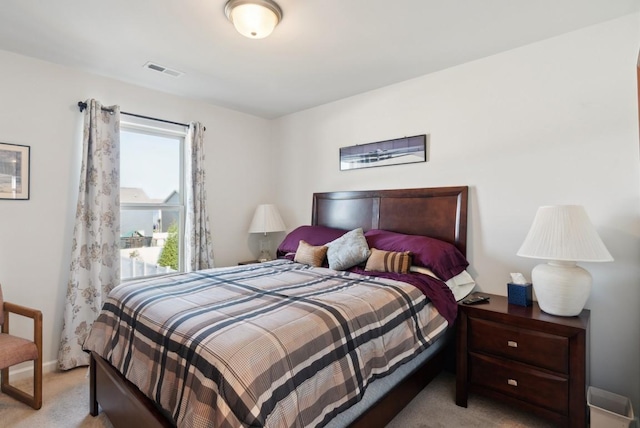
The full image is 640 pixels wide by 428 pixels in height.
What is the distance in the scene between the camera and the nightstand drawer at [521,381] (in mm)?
1826

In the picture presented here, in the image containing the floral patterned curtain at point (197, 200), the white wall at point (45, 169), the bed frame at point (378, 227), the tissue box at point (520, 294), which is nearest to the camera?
the bed frame at point (378, 227)

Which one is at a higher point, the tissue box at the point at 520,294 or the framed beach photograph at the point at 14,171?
the framed beach photograph at the point at 14,171

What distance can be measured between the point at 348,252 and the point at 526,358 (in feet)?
4.56

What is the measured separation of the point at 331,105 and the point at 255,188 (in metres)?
1.44

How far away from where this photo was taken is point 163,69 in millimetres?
2791

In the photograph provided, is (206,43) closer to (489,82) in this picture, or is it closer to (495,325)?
(489,82)

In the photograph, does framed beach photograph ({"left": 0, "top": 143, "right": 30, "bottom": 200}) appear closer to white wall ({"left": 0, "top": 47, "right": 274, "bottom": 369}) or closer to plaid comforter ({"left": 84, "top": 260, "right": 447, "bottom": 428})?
white wall ({"left": 0, "top": 47, "right": 274, "bottom": 369})

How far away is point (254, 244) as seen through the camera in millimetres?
4191

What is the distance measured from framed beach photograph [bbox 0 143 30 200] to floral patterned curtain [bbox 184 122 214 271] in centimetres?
132

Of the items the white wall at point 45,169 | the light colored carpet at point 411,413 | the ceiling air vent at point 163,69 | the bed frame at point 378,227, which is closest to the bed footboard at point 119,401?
the bed frame at point 378,227

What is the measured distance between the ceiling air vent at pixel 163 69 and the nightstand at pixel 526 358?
120 inches

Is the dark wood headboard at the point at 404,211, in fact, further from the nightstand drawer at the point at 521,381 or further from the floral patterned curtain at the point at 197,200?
the floral patterned curtain at the point at 197,200

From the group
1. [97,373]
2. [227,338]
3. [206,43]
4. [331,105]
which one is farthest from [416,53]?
[97,373]

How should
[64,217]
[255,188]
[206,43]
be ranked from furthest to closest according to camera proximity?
[255,188] → [64,217] → [206,43]
